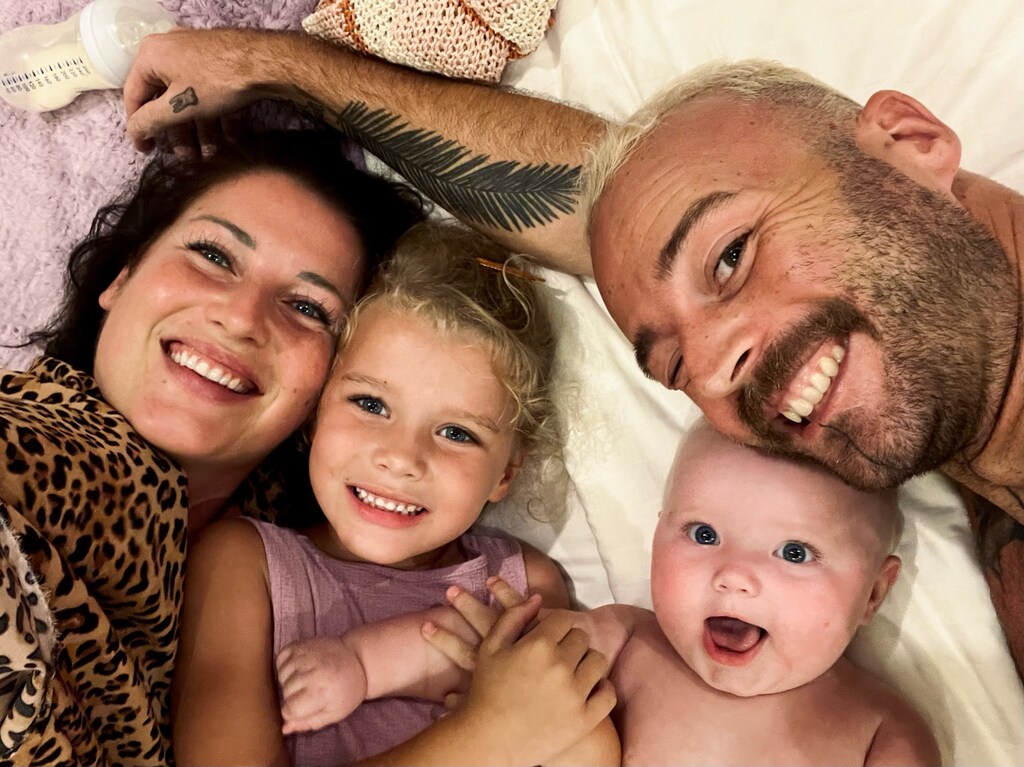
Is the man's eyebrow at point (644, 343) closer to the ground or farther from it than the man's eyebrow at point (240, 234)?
farther from it

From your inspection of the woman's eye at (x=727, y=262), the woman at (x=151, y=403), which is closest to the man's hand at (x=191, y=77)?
the woman at (x=151, y=403)

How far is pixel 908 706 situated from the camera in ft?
4.68

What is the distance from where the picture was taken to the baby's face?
4.41ft

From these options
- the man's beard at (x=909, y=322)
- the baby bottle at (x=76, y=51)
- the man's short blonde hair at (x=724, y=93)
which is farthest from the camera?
the baby bottle at (x=76, y=51)

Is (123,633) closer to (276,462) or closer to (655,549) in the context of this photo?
(276,462)

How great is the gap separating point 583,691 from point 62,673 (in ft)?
2.64

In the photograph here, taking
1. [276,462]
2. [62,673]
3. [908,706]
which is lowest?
[276,462]

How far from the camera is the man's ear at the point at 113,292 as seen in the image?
1.53 m

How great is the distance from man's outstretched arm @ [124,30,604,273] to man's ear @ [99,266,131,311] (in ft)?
1.17

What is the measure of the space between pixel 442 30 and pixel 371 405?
750 mm

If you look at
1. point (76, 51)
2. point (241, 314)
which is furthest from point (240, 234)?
point (76, 51)

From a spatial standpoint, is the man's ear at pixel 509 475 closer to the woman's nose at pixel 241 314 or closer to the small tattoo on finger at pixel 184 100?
the woman's nose at pixel 241 314

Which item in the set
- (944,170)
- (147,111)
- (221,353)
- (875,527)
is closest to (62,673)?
(221,353)

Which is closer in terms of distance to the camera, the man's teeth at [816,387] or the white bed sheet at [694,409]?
the man's teeth at [816,387]
